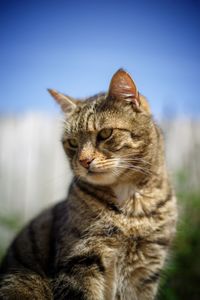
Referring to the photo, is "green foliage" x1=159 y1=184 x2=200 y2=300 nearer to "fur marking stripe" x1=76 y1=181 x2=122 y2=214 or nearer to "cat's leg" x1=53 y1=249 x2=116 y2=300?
"fur marking stripe" x1=76 y1=181 x2=122 y2=214


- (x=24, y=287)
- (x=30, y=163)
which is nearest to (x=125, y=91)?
(x=24, y=287)

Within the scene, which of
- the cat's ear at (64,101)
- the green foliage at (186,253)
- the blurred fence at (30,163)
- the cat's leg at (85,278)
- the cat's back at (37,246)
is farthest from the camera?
the blurred fence at (30,163)

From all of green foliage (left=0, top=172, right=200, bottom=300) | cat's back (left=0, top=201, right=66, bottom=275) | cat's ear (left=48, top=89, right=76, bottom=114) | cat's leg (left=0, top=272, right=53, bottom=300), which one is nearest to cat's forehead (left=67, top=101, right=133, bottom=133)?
cat's ear (left=48, top=89, right=76, bottom=114)

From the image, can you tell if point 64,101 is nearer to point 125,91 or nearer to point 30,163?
point 125,91

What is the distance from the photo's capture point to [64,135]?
229 centimetres

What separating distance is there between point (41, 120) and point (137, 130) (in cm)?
283

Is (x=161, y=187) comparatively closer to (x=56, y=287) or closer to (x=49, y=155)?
(x=56, y=287)

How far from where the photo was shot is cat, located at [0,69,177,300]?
1.96 m

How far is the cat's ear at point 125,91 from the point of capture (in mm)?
2025

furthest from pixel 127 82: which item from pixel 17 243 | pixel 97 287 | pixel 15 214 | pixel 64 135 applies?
pixel 15 214

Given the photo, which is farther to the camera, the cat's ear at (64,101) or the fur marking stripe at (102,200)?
the cat's ear at (64,101)

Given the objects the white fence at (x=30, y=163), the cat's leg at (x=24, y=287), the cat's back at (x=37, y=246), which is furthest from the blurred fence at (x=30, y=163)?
the cat's leg at (x=24, y=287)

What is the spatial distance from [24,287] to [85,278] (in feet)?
1.12

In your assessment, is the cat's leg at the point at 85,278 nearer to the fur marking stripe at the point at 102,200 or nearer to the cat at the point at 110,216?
the cat at the point at 110,216
